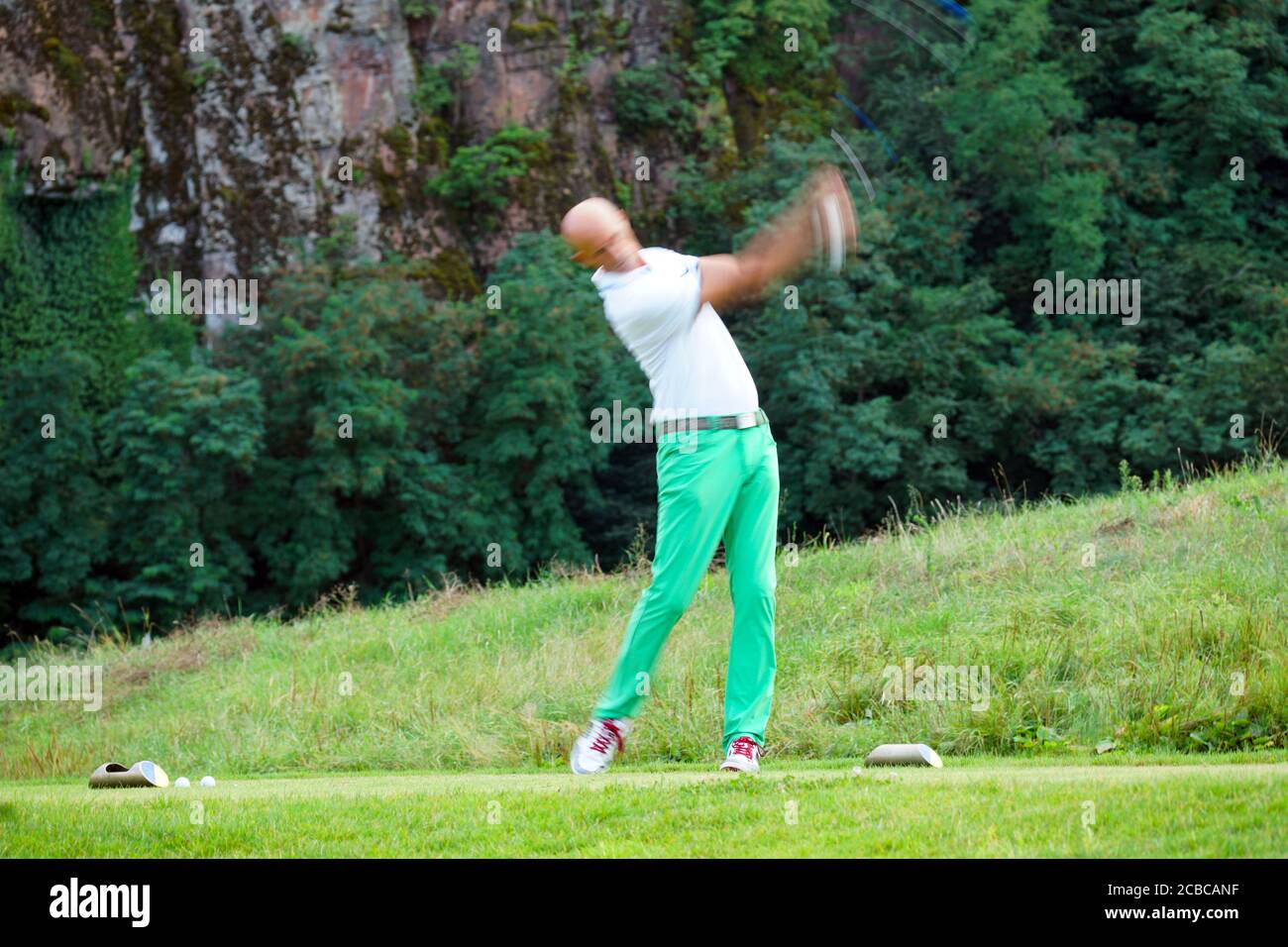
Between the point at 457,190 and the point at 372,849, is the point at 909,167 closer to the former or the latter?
the point at 457,190

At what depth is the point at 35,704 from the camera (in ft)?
58.8

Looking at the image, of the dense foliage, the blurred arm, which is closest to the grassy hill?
the blurred arm

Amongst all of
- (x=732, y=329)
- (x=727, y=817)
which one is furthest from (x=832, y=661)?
(x=732, y=329)

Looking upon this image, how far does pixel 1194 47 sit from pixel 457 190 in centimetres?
2067

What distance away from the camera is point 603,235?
6043 mm

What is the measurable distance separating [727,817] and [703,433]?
159 centimetres

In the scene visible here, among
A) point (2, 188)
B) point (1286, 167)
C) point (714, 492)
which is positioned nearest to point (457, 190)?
point (2, 188)

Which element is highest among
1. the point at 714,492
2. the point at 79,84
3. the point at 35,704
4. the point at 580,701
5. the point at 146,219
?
the point at 79,84

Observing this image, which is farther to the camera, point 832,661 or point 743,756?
point 832,661

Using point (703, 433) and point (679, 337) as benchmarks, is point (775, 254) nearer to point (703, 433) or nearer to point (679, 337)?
point (679, 337)

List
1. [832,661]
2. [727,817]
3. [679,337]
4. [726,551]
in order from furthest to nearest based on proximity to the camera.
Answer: [832,661] → [726,551] → [679,337] → [727,817]

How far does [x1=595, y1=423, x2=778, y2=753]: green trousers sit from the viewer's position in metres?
6.00

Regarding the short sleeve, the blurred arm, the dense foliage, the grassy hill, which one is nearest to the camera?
the blurred arm

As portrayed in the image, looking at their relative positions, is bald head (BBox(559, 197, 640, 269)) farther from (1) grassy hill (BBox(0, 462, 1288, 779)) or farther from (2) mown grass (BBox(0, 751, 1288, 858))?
(1) grassy hill (BBox(0, 462, 1288, 779))
